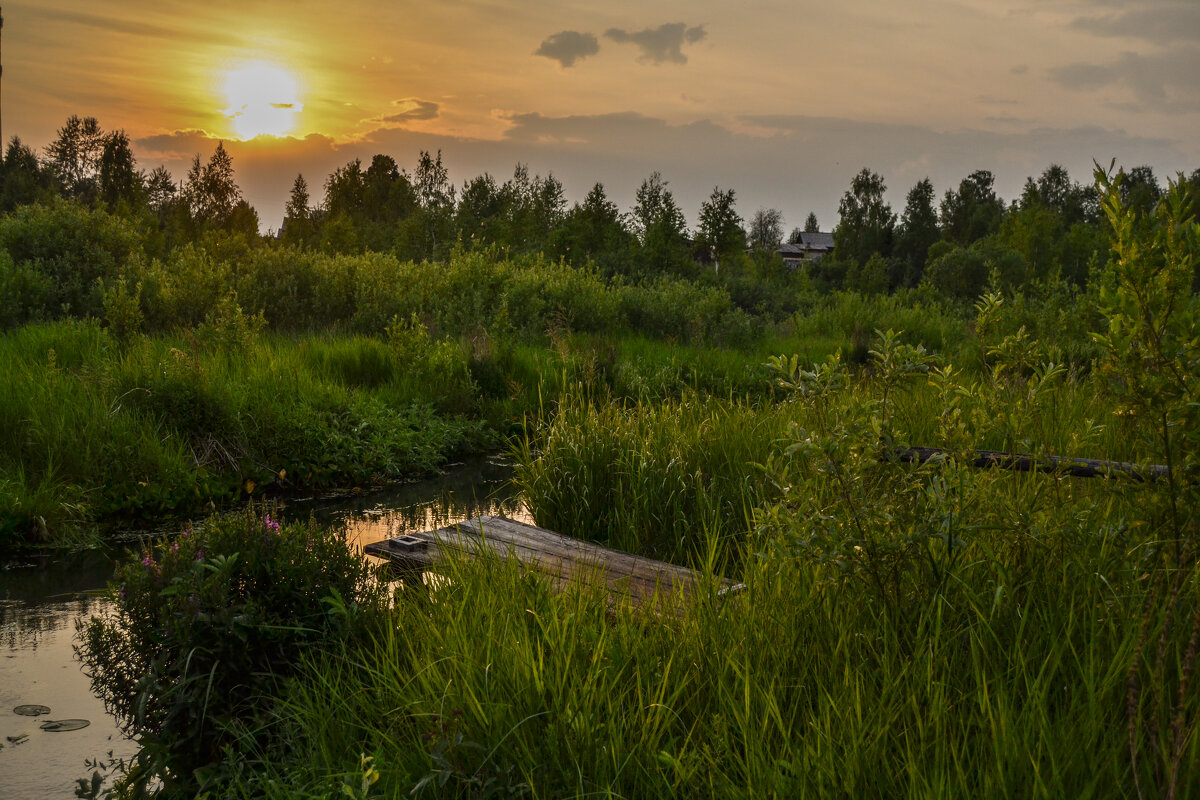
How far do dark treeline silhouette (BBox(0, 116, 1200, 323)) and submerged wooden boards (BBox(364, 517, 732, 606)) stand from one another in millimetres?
8249

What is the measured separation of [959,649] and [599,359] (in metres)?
10.3

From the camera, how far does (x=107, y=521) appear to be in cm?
758

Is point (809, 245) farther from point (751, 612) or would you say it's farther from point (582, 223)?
point (751, 612)


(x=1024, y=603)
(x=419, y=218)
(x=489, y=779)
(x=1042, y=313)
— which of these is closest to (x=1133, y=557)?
(x=1024, y=603)

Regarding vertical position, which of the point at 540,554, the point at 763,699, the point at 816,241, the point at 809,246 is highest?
the point at 816,241

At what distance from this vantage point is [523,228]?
124 ft

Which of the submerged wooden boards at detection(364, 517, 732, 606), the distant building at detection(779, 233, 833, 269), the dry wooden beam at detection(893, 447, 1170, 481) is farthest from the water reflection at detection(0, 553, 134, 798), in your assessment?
the distant building at detection(779, 233, 833, 269)

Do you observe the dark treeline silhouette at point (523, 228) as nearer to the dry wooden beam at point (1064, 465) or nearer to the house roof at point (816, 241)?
the dry wooden beam at point (1064, 465)

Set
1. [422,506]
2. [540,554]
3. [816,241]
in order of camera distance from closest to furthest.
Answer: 1. [540,554]
2. [422,506]
3. [816,241]

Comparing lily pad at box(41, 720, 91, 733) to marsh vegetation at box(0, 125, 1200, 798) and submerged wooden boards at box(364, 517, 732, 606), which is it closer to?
marsh vegetation at box(0, 125, 1200, 798)

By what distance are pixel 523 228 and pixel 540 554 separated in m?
33.6

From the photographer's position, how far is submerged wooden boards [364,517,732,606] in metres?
4.56

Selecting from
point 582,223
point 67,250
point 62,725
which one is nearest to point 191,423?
point 62,725

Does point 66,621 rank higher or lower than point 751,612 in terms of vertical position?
lower
